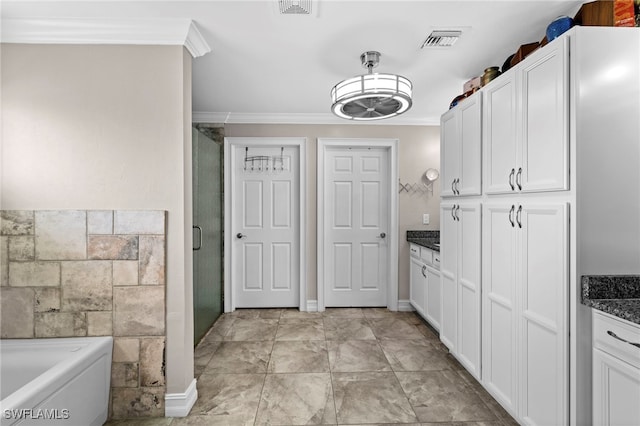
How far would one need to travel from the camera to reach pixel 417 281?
3629 mm

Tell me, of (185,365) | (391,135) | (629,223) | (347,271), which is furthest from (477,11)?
(347,271)

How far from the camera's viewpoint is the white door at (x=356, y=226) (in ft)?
13.0

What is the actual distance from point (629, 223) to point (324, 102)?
259cm

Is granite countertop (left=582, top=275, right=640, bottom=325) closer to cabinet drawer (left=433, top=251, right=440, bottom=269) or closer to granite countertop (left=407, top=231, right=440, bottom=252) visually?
cabinet drawer (left=433, top=251, right=440, bottom=269)

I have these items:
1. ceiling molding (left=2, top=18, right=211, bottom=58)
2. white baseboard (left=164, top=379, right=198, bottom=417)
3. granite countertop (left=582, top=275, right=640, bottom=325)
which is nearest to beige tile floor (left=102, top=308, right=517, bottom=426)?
white baseboard (left=164, top=379, right=198, bottom=417)

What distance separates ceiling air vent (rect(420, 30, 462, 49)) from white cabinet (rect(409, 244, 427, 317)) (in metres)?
2.10

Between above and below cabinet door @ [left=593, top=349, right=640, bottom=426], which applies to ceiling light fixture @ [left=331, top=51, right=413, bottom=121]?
above

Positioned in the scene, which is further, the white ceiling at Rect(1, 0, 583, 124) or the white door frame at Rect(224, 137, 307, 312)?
the white door frame at Rect(224, 137, 307, 312)

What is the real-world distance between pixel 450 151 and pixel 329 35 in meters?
1.26

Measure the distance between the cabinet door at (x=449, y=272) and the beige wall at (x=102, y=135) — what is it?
1.93 metres

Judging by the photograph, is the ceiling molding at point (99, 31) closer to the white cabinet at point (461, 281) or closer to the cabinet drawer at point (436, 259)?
the white cabinet at point (461, 281)

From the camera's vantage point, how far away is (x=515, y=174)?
1749 mm

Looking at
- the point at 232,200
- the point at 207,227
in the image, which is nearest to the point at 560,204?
the point at 207,227

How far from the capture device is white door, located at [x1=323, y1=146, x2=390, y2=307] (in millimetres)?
3961
